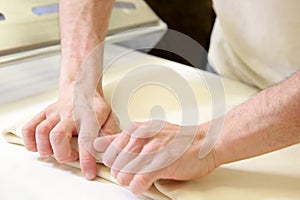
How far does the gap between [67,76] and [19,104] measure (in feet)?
0.39

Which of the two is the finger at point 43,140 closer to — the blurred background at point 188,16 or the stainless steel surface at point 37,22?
the stainless steel surface at point 37,22

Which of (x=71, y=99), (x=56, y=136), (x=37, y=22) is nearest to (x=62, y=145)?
(x=56, y=136)

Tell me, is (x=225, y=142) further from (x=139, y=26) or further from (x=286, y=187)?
(x=139, y=26)

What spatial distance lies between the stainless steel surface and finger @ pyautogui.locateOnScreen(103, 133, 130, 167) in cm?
37

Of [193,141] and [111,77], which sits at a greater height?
[193,141]

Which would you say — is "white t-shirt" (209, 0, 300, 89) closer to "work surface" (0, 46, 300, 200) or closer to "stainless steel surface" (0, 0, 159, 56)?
"work surface" (0, 46, 300, 200)

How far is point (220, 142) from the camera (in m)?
0.64

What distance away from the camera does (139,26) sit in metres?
1.17

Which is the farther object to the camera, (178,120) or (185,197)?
(178,120)

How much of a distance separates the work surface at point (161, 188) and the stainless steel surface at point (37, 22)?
9 cm

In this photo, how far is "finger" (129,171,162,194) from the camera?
2.01ft

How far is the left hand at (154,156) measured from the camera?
617 millimetres

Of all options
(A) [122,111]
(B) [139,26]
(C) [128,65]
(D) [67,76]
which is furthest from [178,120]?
(B) [139,26]

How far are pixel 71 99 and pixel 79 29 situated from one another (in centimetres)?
17
